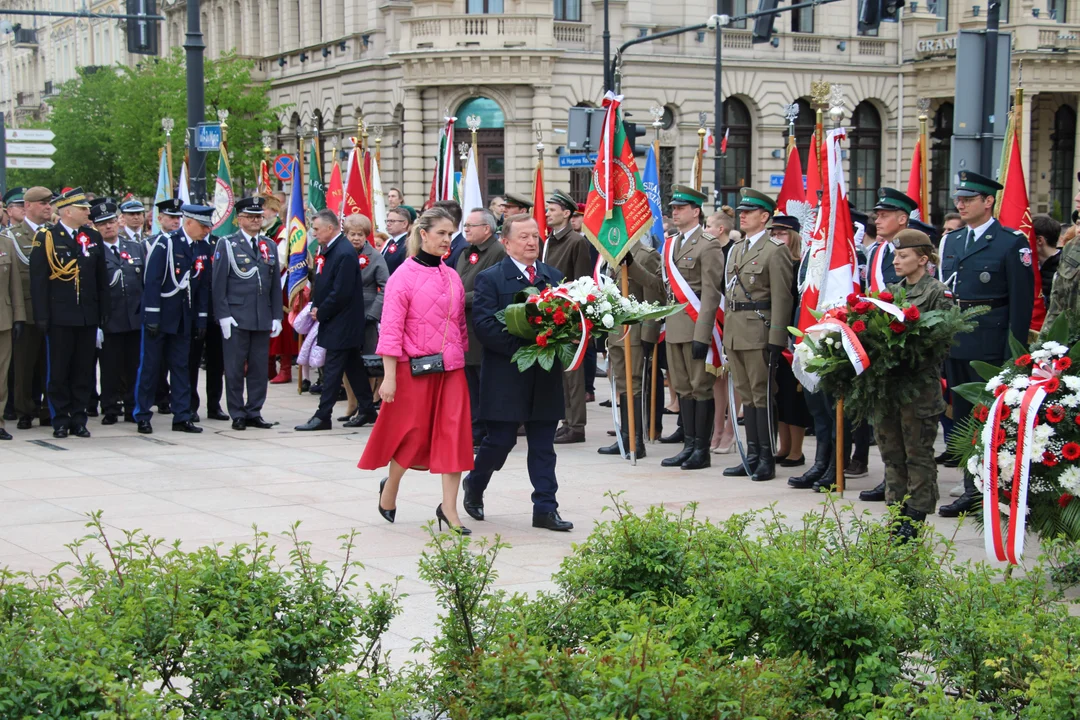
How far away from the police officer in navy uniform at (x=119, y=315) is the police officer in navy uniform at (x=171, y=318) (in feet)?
1.21

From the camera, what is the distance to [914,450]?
825 cm

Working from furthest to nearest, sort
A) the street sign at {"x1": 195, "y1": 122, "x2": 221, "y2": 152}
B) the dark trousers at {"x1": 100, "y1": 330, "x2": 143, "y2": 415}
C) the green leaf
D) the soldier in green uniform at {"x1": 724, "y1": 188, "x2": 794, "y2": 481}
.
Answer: the street sign at {"x1": 195, "y1": 122, "x2": 221, "y2": 152}
the dark trousers at {"x1": 100, "y1": 330, "x2": 143, "y2": 415}
the soldier in green uniform at {"x1": 724, "y1": 188, "x2": 794, "y2": 481}
the green leaf

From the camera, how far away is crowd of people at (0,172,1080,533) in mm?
8508

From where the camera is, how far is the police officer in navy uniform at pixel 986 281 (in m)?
9.25

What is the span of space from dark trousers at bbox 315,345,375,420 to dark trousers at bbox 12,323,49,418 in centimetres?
226

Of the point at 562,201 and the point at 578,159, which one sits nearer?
the point at 562,201

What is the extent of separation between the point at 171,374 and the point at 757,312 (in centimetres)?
590

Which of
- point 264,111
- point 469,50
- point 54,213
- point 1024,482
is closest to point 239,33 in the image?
point 264,111

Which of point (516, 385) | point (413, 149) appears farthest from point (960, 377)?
point (413, 149)

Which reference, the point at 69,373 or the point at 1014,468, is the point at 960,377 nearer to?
the point at 1014,468

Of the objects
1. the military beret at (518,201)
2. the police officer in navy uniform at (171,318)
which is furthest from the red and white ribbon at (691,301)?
the police officer in navy uniform at (171,318)

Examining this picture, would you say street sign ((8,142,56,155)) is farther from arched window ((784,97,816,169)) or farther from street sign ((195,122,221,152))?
arched window ((784,97,816,169))

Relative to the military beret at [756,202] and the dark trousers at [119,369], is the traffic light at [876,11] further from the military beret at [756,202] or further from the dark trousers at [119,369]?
the dark trousers at [119,369]

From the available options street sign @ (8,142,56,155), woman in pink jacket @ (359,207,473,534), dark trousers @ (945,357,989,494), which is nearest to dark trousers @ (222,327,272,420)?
woman in pink jacket @ (359,207,473,534)
